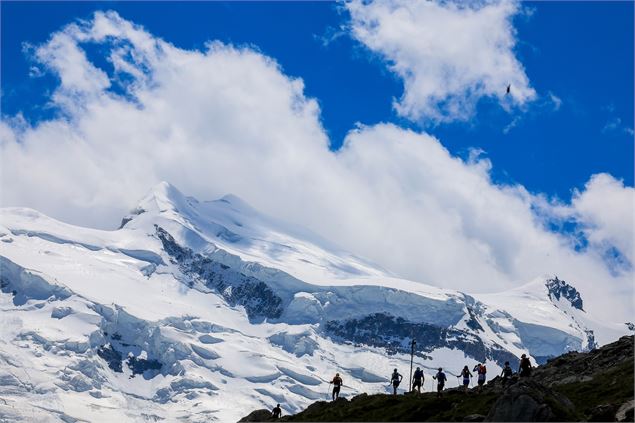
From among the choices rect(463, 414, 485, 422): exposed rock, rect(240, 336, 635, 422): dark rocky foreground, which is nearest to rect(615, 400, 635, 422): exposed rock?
rect(240, 336, 635, 422): dark rocky foreground

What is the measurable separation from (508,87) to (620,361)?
2328 cm

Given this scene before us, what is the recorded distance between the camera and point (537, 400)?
39.3 m

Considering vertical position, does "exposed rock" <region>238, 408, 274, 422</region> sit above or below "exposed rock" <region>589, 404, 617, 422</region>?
below

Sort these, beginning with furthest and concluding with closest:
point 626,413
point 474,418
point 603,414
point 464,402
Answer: point 464,402
point 474,418
point 603,414
point 626,413

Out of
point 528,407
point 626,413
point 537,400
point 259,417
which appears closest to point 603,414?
point 626,413

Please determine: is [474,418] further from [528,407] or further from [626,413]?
[626,413]

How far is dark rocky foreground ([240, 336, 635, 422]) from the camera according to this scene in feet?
130

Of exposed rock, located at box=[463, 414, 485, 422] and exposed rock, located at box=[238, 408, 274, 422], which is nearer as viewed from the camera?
exposed rock, located at box=[463, 414, 485, 422]

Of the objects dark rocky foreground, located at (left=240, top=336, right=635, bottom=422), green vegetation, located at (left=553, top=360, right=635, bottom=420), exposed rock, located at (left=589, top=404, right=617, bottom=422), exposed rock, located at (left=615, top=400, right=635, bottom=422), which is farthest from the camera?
green vegetation, located at (left=553, top=360, right=635, bottom=420)

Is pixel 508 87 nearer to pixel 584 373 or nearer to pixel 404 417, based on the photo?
pixel 584 373

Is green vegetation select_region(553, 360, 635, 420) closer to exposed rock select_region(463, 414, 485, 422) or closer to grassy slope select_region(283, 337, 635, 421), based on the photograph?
grassy slope select_region(283, 337, 635, 421)

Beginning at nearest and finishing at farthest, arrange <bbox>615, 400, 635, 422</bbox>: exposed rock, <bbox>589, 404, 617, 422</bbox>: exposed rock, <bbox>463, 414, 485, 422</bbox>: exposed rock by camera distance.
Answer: <bbox>615, 400, 635, 422</bbox>: exposed rock → <bbox>589, 404, 617, 422</bbox>: exposed rock → <bbox>463, 414, 485, 422</bbox>: exposed rock

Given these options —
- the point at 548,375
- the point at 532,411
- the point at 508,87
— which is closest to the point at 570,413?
the point at 532,411

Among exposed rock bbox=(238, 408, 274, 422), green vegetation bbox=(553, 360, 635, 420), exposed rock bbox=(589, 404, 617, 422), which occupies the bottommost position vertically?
exposed rock bbox=(238, 408, 274, 422)
